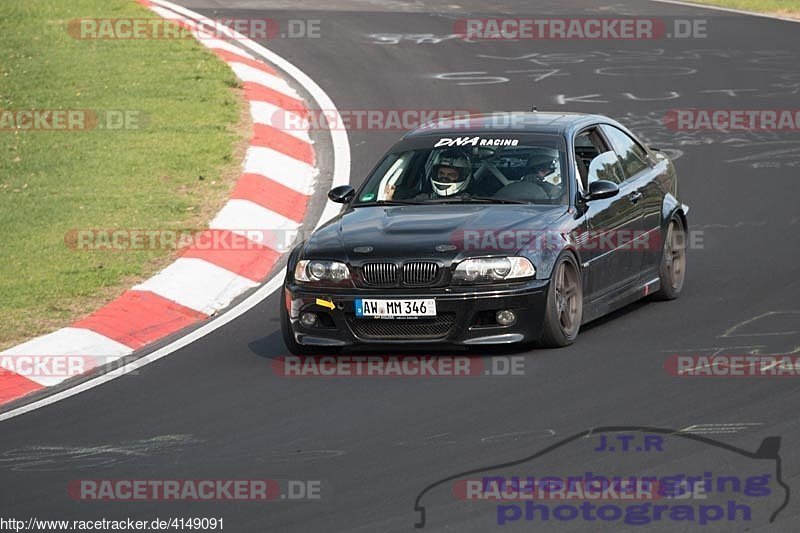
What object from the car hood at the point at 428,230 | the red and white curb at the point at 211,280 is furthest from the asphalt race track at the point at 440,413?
the car hood at the point at 428,230

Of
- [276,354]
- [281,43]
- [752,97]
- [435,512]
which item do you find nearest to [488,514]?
[435,512]

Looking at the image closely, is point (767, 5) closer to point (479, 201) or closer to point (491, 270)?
point (479, 201)

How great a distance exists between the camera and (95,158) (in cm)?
1661

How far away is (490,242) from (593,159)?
1710 mm

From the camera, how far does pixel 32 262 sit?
1321 cm

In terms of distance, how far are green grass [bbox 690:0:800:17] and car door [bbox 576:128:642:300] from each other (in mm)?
15854

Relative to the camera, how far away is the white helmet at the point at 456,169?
35.4 feet

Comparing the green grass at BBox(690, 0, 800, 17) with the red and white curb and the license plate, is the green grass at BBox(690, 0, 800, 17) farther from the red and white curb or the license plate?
the license plate

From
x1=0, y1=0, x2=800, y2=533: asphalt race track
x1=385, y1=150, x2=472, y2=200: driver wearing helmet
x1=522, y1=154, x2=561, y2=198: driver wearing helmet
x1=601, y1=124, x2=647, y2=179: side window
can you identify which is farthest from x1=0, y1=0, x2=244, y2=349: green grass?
x1=601, y1=124, x2=647, y2=179: side window

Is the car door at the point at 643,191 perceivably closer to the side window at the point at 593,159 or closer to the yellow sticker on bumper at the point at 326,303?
the side window at the point at 593,159

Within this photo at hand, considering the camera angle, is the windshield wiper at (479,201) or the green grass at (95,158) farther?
the green grass at (95,158)

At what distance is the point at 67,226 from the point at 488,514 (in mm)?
8509

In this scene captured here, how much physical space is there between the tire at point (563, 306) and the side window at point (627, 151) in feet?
5.24

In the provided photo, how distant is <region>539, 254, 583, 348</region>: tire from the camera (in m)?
9.78
